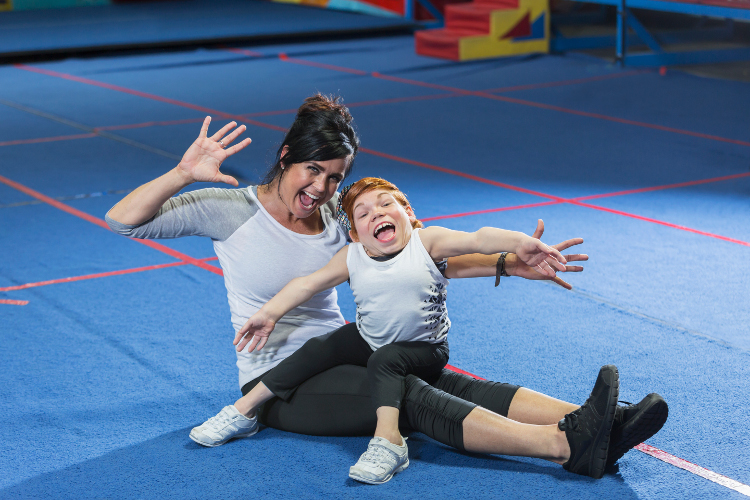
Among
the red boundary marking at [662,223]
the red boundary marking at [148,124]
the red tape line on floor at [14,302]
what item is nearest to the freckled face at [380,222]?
the red tape line on floor at [14,302]

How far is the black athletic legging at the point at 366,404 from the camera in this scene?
9.00ft

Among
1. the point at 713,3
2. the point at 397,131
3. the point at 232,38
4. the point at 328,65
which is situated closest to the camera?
the point at 397,131

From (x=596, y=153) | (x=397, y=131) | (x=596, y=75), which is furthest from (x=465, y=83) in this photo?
(x=596, y=153)

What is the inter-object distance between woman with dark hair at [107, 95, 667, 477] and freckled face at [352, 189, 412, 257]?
14cm

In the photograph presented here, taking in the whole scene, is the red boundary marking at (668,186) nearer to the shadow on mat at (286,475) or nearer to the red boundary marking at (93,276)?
the red boundary marking at (93,276)

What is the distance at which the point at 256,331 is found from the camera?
2.87 metres

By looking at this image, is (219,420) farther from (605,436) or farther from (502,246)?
(605,436)

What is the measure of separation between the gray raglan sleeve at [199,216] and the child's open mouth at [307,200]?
20 centimetres

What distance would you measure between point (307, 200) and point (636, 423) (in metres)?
1.19

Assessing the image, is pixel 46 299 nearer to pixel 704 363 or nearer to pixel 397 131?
pixel 704 363

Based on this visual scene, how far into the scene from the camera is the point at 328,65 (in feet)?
39.6

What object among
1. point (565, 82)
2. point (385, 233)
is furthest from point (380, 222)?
point (565, 82)

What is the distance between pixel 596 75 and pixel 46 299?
813 cm

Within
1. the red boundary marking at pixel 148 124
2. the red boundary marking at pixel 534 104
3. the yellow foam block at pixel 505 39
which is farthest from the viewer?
the yellow foam block at pixel 505 39
